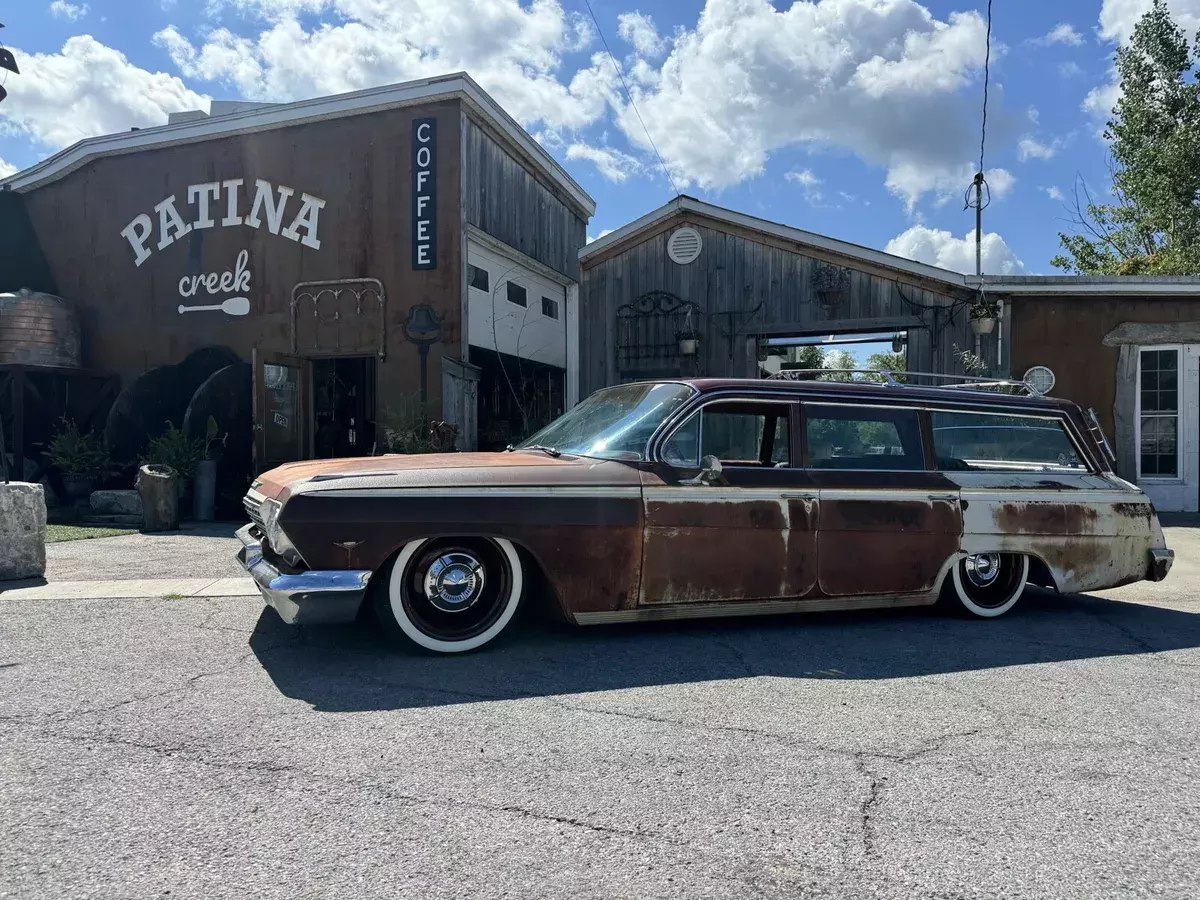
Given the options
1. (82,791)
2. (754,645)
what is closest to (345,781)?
(82,791)

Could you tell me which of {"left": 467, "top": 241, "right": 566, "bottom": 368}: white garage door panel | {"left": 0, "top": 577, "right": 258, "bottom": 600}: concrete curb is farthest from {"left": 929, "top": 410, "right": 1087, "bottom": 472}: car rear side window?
{"left": 467, "top": 241, "right": 566, "bottom": 368}: white garage door panel

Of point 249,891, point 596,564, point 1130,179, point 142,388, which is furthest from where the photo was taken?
point 1130,179

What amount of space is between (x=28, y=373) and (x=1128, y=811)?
14603mm

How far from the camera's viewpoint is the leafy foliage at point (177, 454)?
10578mm

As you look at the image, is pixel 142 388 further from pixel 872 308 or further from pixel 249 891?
pixel 249 891

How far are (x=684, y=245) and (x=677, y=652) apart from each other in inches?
362

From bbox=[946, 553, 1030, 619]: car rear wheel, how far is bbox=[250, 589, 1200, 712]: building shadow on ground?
103mm

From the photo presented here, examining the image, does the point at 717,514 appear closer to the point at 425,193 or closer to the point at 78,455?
the point at 425,193

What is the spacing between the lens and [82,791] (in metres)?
2.53

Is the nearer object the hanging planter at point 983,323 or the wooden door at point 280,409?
the wooden door at point 280,409

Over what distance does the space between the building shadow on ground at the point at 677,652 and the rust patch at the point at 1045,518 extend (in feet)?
1.96

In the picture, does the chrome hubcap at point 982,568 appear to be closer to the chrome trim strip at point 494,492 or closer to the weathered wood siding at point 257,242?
the chrome trim strip at point 494,492

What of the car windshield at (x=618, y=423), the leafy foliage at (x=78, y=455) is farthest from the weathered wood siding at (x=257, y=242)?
the car windshield at (x=618, y=423)

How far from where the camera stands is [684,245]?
12.4 metres
